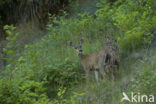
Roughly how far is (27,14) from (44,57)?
21.8 feet

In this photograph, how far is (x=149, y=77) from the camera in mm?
5246

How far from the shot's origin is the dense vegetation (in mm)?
5312

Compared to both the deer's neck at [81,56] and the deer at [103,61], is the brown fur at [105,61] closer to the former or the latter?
the deer at [103,61]

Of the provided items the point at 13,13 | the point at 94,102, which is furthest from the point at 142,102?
the point at 13,13

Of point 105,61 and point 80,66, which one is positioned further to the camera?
point 80,66

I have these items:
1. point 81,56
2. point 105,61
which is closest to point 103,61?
point 105,61

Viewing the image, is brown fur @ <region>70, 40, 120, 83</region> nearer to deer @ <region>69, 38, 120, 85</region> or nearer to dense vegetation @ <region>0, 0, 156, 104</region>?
deer @ <region>69, 38, 120, 85</region>

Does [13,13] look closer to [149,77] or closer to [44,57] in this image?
[44,57]

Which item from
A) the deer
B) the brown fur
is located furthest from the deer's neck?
the brown fur

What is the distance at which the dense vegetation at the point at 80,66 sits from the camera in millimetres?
5312

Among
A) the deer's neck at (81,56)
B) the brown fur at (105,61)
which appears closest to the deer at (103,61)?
the brown fur at (105,61)

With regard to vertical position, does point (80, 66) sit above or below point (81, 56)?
below

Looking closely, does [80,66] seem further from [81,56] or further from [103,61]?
[103,61]

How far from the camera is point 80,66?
8.31m
